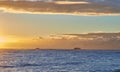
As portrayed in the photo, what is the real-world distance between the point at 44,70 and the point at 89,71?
942 cm

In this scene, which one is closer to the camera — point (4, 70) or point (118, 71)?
point (118, 71)

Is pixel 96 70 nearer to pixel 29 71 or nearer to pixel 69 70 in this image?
pixel 69 70

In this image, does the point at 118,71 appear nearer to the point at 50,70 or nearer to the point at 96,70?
the point at 96,70

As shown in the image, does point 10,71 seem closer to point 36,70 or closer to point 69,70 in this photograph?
point 36,70

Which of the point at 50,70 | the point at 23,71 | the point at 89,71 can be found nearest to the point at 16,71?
the point at 23,71

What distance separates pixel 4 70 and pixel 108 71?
2076 centimetres

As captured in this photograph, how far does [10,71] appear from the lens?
98.6 metres

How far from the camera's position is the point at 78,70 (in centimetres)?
10150

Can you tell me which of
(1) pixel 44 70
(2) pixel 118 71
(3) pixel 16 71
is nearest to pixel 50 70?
(1) pixel 44 70

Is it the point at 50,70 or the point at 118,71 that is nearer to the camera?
the point at 118,71

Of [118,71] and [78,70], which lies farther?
[78,70]

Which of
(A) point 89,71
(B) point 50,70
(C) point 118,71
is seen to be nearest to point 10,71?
(B) point 50,70

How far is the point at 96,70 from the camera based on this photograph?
332ft

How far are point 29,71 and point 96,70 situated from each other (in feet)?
44.2
